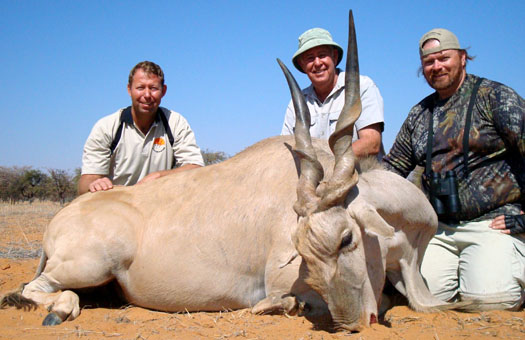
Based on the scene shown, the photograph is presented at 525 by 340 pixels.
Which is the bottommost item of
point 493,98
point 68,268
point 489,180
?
point 68,268

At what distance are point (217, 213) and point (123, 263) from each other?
0.98 m

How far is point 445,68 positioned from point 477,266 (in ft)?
6.40

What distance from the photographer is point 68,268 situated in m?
4.27

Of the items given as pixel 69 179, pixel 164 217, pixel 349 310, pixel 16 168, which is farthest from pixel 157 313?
pixel 16 168

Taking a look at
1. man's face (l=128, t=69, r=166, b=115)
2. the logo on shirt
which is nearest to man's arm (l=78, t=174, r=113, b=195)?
the logo on shirt

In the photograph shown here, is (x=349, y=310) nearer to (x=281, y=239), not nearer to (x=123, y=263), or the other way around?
(x=281, y=239)

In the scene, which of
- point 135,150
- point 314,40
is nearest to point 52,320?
point 135,150

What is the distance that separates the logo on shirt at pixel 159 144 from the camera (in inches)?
250

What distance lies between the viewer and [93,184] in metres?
5.18

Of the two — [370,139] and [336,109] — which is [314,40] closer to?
[336,109]

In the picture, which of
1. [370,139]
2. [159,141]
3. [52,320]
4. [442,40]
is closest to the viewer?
[52,320]

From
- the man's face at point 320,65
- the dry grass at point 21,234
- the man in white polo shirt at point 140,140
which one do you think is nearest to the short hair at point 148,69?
the man in white polo shirt at point 140,140

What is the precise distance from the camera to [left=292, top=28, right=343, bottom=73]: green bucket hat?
5.70m

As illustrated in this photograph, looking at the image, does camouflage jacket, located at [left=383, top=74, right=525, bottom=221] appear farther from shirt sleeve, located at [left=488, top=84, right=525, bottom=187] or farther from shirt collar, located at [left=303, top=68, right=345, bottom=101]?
shirt collar, located at [left=303, top=68, right=345, bottom=101]
